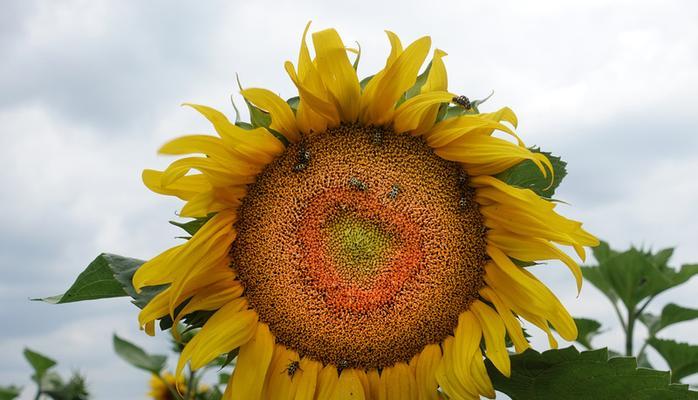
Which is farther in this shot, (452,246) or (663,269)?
(663,269)

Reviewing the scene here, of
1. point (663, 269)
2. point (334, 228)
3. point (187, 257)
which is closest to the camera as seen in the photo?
point (187, 257)

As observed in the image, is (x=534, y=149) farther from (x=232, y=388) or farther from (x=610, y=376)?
(x=232, y=388)

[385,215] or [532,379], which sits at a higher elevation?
[385,215]

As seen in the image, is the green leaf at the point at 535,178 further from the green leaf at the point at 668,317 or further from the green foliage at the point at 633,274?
the green leaf at the point at 668,317

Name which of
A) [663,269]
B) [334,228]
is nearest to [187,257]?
[334,228]

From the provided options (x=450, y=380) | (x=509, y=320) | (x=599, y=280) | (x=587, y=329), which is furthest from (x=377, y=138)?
(x=599, y=280)

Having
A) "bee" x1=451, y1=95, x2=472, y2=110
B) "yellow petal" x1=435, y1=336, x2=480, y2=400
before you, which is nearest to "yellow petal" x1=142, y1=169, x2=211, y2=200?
"bee" x1=451, y1=95, x2=472, y2=110

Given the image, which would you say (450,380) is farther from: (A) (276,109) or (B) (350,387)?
(A) (276,109)

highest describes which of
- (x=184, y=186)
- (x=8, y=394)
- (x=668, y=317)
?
(x=668, y=317)
